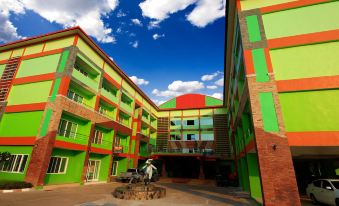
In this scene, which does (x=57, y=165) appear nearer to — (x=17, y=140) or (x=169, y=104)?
(x=17, y=140)

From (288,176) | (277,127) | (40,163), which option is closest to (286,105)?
(277,127)

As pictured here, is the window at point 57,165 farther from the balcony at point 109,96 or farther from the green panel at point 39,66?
the green panel at point 39,66

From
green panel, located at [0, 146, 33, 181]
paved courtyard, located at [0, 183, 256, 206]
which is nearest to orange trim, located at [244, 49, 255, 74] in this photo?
paved courtyard, located at [0, 183, 256, 206]

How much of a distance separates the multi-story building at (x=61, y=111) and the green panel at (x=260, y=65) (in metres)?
16.7

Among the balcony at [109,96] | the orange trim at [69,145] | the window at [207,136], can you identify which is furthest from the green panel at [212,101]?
the orange trim at [69,145]

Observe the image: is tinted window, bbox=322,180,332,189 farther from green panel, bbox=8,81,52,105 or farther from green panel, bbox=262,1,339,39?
green panel, bbox=8,81,52,105

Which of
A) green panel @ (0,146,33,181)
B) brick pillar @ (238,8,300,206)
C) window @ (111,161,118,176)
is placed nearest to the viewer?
brick pillar @ (238,8,300,206)

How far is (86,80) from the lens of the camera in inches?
832

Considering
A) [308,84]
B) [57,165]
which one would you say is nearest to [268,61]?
[308,84]

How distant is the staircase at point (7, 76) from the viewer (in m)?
20.5

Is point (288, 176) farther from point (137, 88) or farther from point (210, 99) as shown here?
point (210, 99)

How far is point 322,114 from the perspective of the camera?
10.5 metres

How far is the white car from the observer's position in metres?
10.5

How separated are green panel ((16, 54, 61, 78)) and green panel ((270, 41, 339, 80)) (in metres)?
20.4
